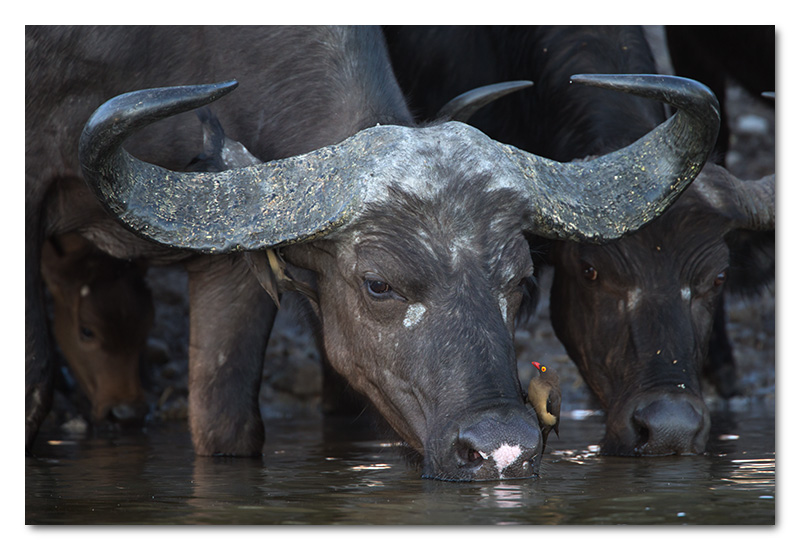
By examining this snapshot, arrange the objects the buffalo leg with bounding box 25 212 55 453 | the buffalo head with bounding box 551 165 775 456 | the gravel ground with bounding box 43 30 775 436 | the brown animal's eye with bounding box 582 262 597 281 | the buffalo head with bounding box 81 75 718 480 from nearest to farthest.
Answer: the buffalo head with bounding box 81 75 718 480 → the buffalo head with bounding box 551 165 775 456 → the buffalo leg with bounding box 25 212 55 453 → the brown animal's eye with bounding box 582 262 597 281 → the gravel ground with bounding box 43 30 775 436

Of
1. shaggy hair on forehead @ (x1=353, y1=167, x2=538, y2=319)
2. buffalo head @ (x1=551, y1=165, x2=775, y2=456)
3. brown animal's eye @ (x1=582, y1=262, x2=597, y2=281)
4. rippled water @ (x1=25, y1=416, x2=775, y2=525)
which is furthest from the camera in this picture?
brown animal's eye @ (x1=582, y1=262, x2=597, y2=281)

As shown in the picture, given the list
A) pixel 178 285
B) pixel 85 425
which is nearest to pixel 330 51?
pixel 85 425

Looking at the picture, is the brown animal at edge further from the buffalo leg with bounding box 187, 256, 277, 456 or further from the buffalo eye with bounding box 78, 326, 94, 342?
the buffalo leg with bounding box 187, 256, 277, 456

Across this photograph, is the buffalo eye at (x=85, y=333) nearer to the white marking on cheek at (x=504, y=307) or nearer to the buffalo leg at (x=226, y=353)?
the buffalo leg at (x=226, y=353)

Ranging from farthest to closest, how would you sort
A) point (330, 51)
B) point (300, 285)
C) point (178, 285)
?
point (178, 285), point (330, 51), point (300, 285)

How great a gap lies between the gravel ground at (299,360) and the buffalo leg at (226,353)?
2.16 m

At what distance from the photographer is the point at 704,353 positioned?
17.9 ft

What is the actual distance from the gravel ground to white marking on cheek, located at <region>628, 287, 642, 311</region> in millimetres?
2107

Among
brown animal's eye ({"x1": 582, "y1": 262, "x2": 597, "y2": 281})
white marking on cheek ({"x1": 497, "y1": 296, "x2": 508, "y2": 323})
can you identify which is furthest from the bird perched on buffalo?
brown animal's eye ({"x1": 582, "y1": 262, "x2": 597, "y2": 281})

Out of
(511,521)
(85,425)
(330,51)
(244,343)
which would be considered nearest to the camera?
(511,521)

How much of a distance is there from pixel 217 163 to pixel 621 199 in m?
1.56

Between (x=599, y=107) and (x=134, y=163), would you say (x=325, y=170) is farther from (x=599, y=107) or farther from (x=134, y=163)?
(x=599, y=107)

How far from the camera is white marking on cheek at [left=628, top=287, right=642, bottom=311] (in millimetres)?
5398

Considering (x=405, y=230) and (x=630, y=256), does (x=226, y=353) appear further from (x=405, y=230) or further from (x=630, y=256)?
(x=630, y=256)
